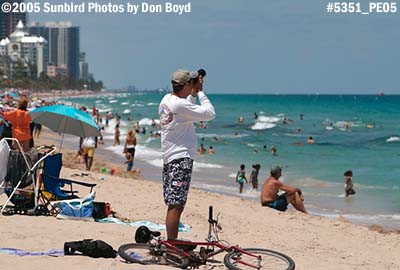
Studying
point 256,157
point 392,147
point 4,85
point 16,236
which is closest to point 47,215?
point 16,236

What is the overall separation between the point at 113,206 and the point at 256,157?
55.7 feet

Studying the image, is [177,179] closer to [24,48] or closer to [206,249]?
[206,249]

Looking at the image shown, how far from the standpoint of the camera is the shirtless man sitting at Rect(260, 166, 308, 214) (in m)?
9.93

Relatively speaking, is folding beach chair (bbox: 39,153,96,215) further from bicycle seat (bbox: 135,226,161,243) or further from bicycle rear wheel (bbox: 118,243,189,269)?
bicycle rear wheel (bbox: 118,243,189,269)

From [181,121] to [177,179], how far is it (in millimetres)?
475

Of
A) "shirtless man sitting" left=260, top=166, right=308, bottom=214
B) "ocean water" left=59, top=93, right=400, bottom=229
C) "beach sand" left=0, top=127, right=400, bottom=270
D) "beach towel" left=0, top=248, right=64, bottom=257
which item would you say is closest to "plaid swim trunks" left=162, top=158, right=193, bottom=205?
"beach sand" left=0, top=127, right=400, bottom=270

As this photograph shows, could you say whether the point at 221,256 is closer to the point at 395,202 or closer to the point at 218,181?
the point at 395,202

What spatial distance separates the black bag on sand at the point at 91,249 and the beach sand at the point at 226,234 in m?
0.11

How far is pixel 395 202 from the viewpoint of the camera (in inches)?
565

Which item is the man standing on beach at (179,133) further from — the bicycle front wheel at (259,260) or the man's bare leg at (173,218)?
the bicycle front wheel at (259,260)

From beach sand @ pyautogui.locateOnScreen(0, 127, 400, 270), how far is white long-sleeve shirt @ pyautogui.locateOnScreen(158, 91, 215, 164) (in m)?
0.96

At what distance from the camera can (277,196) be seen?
10.1 m

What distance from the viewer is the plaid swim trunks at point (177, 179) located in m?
5.17

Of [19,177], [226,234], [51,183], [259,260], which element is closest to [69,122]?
[51,183]
